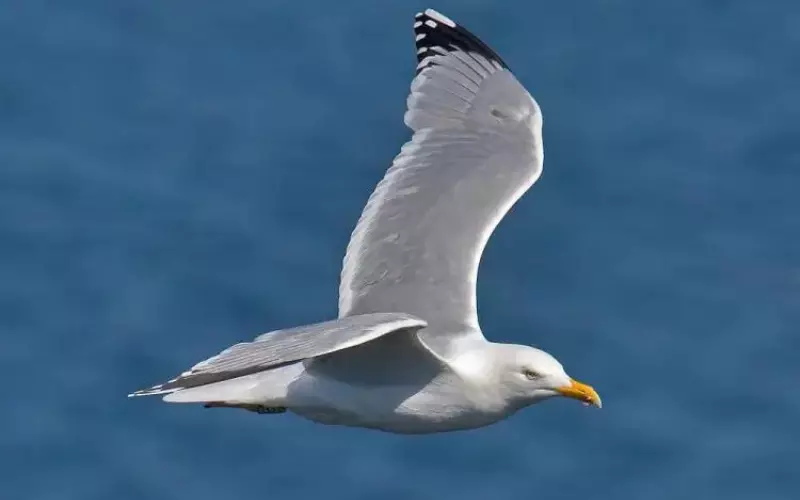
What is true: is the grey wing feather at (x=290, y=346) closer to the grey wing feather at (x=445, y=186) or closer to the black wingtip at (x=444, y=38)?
the grey wing feather at (x=445, y=186)

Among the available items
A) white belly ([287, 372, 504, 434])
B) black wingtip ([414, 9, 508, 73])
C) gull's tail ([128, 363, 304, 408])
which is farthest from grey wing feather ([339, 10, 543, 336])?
gull's tail ([128, 363, 304, 408])

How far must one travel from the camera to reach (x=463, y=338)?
11523 mm

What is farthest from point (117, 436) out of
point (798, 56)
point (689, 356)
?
point (798, 56)

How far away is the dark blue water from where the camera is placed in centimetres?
1583

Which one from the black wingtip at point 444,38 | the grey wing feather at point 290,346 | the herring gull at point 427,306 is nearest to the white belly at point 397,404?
the herring gull at point 427,306

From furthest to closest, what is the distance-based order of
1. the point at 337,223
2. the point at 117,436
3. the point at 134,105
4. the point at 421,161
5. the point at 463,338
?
the point at 134,105 → the point at 337,223 → the point at 117,436 → the point at 421,161 → the point at 463,338

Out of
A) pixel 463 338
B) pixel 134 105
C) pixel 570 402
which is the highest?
pixel 134 105

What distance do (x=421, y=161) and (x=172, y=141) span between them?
5660 mm

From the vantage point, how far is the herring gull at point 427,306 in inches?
421

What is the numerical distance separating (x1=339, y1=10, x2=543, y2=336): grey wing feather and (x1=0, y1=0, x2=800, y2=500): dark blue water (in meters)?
3.30

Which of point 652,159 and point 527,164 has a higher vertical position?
point 652,159

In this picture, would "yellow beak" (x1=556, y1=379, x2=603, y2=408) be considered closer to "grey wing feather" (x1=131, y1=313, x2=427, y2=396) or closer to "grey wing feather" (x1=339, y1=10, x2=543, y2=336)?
"grey wing feather" (x1=339, y1=10, x2=543, y2=336)

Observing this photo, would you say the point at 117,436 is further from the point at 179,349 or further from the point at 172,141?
the point at 172,141

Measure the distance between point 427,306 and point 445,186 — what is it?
1.02 meters
